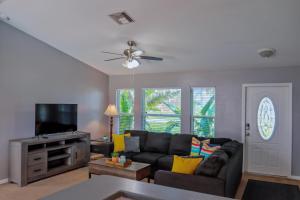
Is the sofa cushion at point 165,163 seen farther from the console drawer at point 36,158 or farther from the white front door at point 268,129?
the console drawer at point 36,158

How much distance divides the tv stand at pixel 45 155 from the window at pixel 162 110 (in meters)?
1.73

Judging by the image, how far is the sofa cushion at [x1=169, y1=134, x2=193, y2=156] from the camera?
Answer: 4930 mm

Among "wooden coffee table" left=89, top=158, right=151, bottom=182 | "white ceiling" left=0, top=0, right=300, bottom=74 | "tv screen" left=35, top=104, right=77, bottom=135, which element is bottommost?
"wooden coffee table" left=89, top=158, right=151, bottom=182

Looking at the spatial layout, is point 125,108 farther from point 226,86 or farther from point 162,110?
point 226,86

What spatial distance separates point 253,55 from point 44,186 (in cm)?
449

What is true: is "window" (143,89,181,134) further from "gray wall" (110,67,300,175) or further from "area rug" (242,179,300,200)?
"area rug" (242,179,300,200)

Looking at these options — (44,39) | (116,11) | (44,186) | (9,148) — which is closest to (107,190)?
(116,11)

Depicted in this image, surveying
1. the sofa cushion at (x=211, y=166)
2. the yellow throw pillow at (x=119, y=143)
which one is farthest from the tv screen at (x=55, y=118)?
the sofa cushion at (x=211, y=166)

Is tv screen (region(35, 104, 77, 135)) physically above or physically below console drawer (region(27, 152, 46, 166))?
above

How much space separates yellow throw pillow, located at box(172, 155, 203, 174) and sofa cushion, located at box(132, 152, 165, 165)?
5.10 ft

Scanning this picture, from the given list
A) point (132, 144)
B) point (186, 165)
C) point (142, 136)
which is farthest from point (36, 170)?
point (186, 165)

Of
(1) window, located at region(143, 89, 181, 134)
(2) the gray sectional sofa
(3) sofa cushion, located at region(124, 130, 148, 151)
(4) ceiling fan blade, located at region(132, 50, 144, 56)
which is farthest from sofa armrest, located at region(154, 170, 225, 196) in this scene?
(1) window, located at region(143, 89, 181, 134)

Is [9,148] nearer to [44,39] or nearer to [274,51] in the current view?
[44,39]

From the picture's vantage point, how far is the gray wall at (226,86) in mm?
4711
